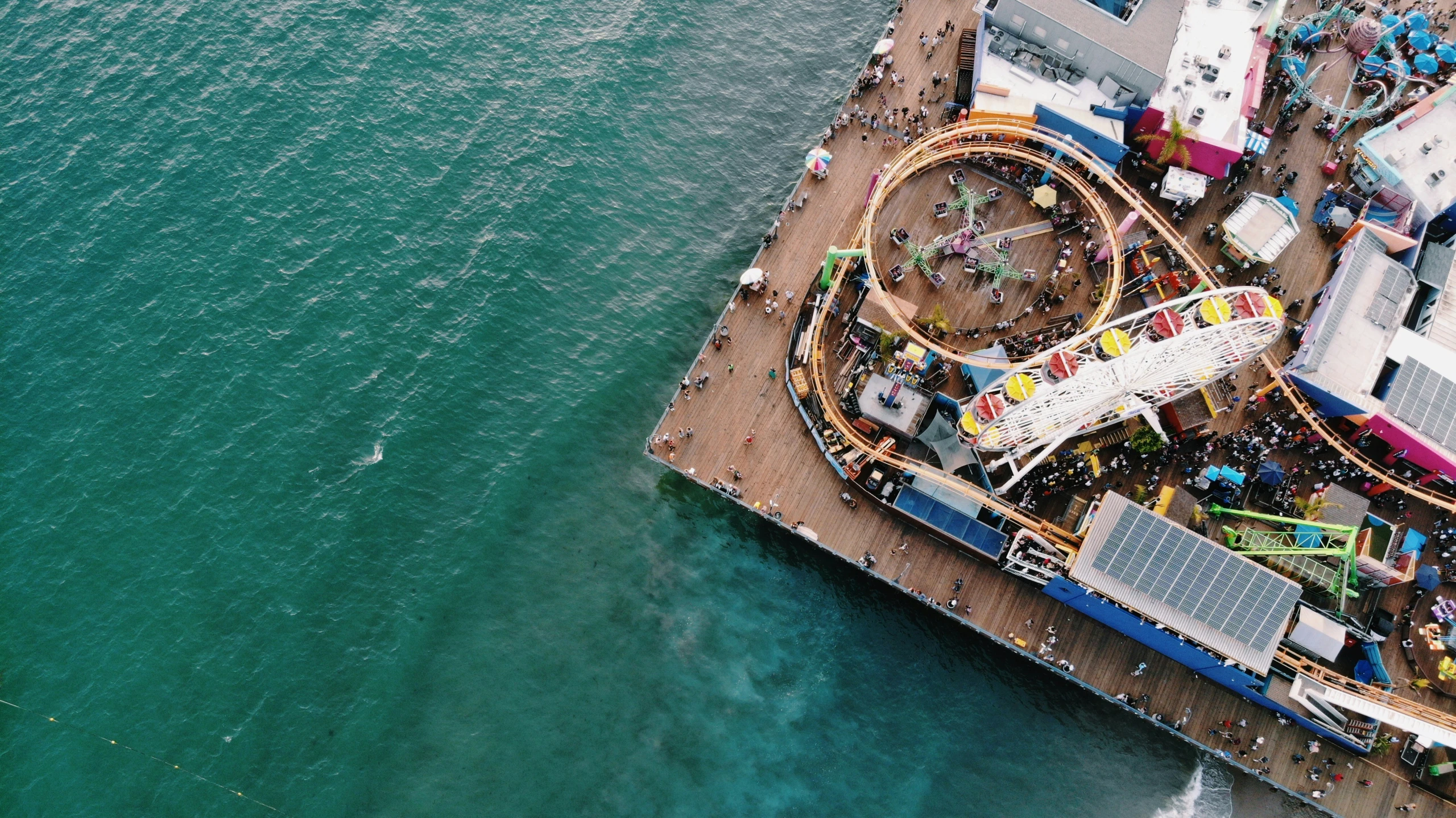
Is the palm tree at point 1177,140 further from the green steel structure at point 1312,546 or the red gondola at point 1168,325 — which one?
the green steel structure at point 1312,546

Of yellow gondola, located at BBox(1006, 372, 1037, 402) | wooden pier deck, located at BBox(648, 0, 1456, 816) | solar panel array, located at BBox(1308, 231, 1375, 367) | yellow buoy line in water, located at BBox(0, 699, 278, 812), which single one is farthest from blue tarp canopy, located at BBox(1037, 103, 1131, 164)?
yellow buoy line in water, located at BBox(0, 699, 278, 812)

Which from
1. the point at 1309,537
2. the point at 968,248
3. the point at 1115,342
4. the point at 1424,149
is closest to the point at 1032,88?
the point at 968,248

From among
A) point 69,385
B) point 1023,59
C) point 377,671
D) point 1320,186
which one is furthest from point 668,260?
point 1320,186

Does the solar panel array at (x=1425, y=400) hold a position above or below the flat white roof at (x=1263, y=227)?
below

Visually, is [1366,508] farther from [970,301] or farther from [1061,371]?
[970,301]

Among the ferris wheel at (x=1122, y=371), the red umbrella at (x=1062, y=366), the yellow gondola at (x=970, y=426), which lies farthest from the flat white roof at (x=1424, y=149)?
the yellow gondola at (x=970, y=426)

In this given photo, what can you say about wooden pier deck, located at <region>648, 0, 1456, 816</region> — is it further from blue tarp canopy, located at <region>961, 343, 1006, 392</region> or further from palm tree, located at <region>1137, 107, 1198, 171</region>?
palm tree, located at <region>1137, 107, 1198, 171</region>
